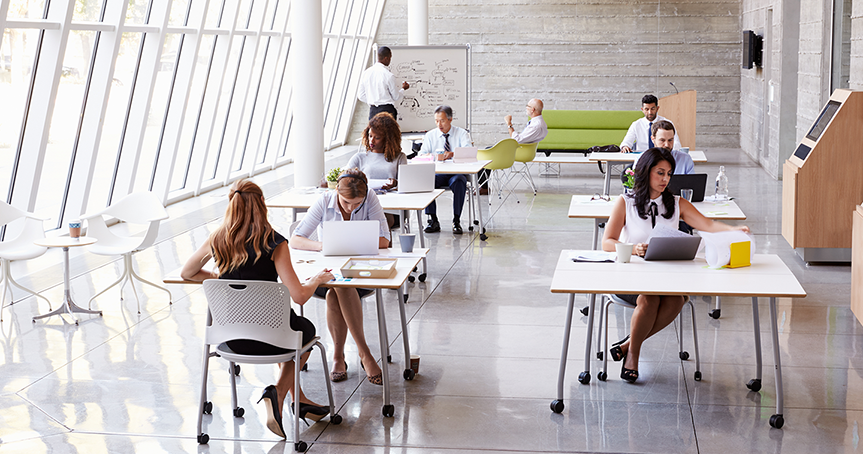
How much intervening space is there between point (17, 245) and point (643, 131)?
621 centimetres

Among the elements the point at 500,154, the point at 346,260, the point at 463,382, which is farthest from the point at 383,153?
the point at 500,154

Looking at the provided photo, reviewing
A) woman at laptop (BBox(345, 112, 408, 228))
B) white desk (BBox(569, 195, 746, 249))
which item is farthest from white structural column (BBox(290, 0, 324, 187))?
white desk (BBox(569, 195, 746, 249))

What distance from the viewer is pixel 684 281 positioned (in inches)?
153

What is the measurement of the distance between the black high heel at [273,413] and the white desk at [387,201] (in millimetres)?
2431

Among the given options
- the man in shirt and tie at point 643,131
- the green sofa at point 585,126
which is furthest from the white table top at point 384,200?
the green sofa at point 585,126

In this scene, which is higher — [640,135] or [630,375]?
[640,135]

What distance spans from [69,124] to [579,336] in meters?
5.87

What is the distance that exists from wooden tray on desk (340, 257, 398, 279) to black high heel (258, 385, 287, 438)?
638 millimetres

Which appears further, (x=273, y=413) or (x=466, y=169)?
(x=466, y=169)

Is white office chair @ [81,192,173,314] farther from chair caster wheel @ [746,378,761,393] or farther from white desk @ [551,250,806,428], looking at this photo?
chair caster wheel @ [746,378,761,393]

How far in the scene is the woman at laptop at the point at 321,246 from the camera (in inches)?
177

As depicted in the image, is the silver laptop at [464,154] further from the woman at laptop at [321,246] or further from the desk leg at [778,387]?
the desk leg at [778,387]

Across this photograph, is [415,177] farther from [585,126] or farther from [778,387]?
[585,126]

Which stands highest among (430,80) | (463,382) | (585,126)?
(430,80)
